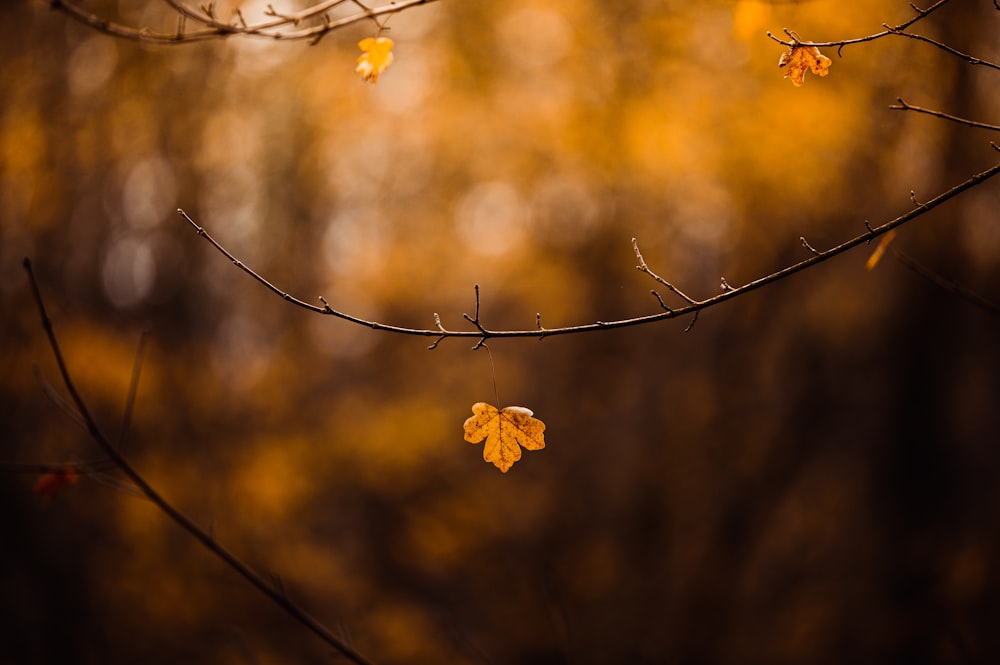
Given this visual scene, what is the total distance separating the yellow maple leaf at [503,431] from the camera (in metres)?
1.14

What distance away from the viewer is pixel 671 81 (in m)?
3.88

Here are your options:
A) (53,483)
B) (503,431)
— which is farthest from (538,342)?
(503,431)

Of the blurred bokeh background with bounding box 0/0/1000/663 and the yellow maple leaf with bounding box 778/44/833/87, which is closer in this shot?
the yellow maple leaf with bounding box 778/44/833/87

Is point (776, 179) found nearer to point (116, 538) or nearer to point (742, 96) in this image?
point (742, 96)

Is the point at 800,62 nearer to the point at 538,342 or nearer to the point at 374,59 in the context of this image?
the point at 374,59

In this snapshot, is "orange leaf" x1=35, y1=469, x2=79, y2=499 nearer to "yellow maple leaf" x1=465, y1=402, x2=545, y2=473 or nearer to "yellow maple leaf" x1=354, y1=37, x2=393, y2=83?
"yellow maple leaf" x1=465, y1=402, x2=545, y2=473

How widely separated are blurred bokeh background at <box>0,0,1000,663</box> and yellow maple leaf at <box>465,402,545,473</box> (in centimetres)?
246

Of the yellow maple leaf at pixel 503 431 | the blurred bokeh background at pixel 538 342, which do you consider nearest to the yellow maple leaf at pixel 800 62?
the yellow maple leaf at pixel 503 431

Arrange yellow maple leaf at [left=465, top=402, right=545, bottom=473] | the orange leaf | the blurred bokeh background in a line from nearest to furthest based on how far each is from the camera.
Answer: yellow maple leaf at [left=465, top=402, right=545, bottom=473]
the orange leaf
the blurred bokeh background

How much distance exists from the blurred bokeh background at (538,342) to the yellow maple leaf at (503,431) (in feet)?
8.05

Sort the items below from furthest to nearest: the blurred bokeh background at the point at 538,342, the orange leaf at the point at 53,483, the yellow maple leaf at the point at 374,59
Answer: the blurred bokeh background at the point at 538,342
the orange leaf at the point at 53,483
the yellow maple leaf at the point at 374,59

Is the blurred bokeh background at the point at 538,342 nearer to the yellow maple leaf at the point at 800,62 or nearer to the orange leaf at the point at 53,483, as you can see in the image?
the yellow maple leaf at the point at 800,62

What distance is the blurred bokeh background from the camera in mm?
3707

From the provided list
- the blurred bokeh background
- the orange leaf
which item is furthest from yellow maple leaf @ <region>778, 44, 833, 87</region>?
the blurred bokeh background
